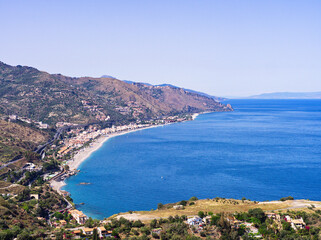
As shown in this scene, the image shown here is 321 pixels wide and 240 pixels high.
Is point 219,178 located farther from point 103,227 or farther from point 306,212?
point 103,227

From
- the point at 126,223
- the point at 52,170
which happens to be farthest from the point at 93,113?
the point at 126,223

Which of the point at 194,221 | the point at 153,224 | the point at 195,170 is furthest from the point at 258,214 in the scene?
the point at 195,170

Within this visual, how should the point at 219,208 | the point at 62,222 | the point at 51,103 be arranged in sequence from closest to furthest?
1. the point at 219,208
2. the point at 62,222
3. the point at 51,103

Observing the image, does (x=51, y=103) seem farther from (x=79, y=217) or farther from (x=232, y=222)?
(x=232, y=222)

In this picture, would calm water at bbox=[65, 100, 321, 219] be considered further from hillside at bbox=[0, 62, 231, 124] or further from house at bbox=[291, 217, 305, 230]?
hillside at bbox=[0, 62, 231, 124]

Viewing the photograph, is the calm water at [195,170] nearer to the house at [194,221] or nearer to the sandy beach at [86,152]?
the sandy beach at [86,152]

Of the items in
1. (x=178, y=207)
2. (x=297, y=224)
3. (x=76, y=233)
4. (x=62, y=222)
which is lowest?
(x=62, y=222)

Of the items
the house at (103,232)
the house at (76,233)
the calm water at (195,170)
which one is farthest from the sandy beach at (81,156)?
the house at (103,232)

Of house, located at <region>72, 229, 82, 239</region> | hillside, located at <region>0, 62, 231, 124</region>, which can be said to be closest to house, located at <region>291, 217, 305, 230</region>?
house, located at <region>72, 229, 82, 239</region>
